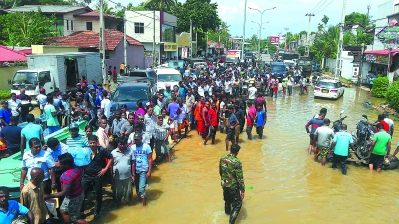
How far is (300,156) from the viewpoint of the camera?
11164 mm

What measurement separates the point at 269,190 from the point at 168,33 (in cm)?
4127

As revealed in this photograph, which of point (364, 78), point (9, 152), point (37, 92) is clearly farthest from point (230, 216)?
point (364, 78)

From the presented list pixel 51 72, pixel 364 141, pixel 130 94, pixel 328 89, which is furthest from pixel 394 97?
pixel 51 72

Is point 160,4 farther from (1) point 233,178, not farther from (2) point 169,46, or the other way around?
(1) point 233,178

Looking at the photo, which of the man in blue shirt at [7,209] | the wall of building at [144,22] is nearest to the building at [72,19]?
the wall of building at [144,22]

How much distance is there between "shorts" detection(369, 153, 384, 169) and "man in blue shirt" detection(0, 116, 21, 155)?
29.3ft

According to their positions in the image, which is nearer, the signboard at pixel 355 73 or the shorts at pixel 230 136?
the shorts at pixel 230 136

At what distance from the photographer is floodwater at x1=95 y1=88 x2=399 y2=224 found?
276 inches

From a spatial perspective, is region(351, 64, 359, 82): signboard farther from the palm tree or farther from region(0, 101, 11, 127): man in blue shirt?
region(0, 101, 11, 127): man in blue shirt

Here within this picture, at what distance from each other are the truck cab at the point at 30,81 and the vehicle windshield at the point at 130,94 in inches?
229

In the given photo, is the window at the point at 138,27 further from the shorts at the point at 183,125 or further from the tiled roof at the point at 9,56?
the shorts at the point at 183,125

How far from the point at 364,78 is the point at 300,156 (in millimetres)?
26233

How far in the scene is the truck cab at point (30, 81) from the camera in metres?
17.0

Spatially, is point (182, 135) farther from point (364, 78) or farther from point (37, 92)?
point (364, 78)
